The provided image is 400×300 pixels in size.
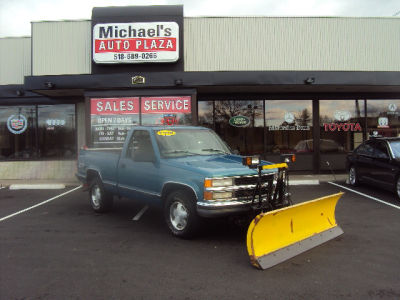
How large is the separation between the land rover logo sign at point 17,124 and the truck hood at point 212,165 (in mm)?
11140

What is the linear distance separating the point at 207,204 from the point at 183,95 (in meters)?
8.37

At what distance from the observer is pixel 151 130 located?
6.50 metres

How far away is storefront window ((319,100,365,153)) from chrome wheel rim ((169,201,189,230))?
34.1 feet

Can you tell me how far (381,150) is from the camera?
31.8 ft

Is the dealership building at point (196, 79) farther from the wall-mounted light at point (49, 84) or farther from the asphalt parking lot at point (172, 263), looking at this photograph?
the asphalt parking lot at point (172, 263)

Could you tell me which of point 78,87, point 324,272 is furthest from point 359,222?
point 78,87

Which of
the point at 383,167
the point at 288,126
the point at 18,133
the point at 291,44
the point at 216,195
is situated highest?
the point at 291,44

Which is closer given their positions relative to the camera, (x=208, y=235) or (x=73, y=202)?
(x=208, y=235)

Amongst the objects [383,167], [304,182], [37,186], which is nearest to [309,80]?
[304,182]

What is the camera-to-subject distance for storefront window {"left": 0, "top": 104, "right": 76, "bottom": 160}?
571 inches

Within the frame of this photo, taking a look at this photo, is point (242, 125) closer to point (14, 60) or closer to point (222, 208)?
point (222, 208)

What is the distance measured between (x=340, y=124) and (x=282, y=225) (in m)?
11.1

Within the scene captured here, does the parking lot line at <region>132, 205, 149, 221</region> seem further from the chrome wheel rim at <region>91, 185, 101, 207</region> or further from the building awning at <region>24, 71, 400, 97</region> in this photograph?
the building awning at <region>24, 71, 400, 97</region>

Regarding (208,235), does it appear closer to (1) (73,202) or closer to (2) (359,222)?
(2) (359,222)
